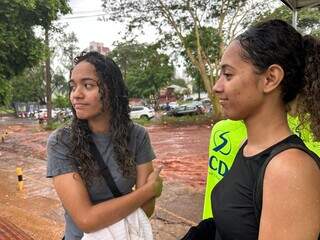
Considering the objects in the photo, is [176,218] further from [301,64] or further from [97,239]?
[301,64]

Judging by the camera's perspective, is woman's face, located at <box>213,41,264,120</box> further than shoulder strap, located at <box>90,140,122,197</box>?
No

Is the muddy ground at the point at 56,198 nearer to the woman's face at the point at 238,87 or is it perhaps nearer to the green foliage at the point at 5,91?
the green foliage at the point at 5,91

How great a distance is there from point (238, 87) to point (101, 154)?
0.80 meters

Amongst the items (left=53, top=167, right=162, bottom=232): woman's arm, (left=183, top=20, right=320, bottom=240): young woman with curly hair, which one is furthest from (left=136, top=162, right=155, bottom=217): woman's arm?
(left=183, top=20, right=320, bottom=240): young woman with curly hair

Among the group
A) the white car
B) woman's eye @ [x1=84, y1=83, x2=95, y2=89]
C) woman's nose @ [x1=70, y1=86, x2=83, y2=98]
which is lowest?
the white car

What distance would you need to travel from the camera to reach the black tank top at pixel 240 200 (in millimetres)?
1048

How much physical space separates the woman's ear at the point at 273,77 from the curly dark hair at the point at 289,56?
0.04ft

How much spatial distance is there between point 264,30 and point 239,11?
20.0 metres

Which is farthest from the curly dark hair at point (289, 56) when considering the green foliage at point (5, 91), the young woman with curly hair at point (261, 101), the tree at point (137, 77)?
the tree at point (137, 77)

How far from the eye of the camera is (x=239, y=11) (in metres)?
20.1

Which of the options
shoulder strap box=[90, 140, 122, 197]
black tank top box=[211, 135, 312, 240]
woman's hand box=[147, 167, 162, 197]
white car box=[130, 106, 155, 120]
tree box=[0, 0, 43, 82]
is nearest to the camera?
black tank top box=[211, 135, 312, 240]

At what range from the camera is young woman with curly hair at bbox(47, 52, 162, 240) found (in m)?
1.59

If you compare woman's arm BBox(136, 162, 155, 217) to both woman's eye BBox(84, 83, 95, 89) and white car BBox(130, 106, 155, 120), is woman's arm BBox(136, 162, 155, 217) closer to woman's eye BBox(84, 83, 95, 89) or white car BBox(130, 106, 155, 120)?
woman's eye BBox(84, 83, 95, 89)

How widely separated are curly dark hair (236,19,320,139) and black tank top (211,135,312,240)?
14cm
